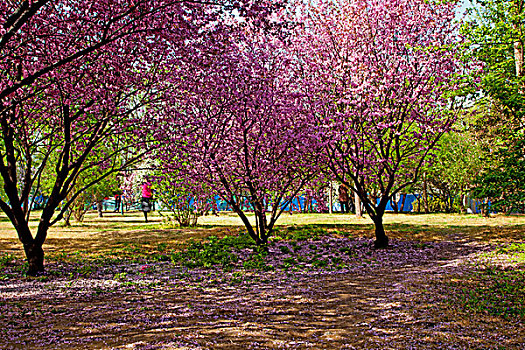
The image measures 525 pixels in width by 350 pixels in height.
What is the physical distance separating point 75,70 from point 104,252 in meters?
7.69

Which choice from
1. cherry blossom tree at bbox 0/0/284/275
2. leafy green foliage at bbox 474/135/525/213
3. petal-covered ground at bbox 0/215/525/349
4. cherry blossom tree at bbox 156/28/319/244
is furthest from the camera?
cherry blossom tree at bbox 156/28/319/244

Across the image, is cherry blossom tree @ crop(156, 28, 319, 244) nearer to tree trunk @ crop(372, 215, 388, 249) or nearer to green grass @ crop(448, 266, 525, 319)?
tree trunk @ crop(372, 215, 388, 249)

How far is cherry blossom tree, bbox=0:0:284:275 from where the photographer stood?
7.09 metres

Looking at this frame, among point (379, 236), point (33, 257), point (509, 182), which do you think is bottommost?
point (379, 236)

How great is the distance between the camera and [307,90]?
43.2ft

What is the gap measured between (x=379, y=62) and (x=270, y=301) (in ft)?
31.9

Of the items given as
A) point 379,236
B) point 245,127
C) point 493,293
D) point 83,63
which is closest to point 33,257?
point 83,63

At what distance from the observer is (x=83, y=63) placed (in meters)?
8.34

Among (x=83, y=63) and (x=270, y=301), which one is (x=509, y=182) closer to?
(x=270, y=301)

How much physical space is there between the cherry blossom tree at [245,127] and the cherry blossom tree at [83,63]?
1.27 metres

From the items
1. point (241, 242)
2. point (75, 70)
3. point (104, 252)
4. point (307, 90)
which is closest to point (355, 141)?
point (307, 90)

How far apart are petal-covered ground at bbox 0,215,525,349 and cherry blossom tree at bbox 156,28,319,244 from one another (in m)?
2.55

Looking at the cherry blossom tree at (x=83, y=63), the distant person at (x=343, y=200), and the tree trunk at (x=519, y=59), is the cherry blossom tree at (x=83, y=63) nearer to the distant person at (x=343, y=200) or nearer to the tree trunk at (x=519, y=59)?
the tree trunk at (x=519, y=59)

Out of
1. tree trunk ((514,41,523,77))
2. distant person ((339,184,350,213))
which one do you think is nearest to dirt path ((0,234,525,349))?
tree trunk ((514,41,523,77))
